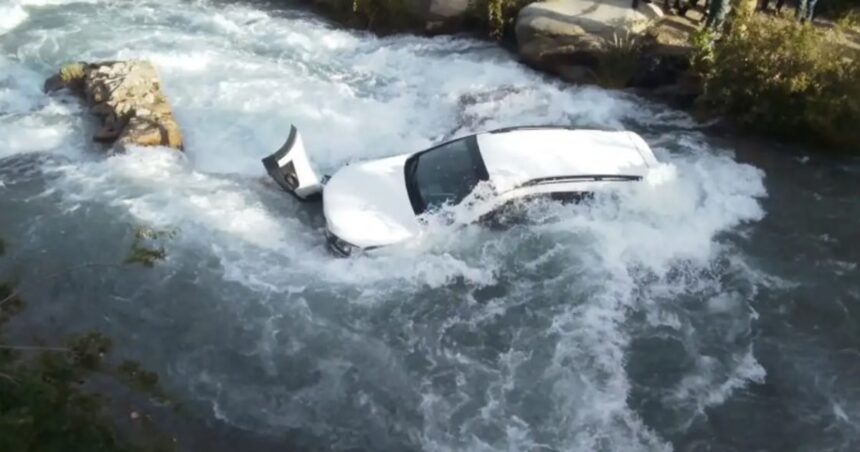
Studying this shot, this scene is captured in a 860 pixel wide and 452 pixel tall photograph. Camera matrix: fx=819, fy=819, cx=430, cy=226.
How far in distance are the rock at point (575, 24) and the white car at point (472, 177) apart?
3.71 meters

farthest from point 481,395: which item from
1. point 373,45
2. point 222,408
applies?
point 373,45

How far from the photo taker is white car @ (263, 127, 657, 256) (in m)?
9.06

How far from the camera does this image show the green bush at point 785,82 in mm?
11148

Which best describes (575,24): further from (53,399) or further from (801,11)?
(53,399)

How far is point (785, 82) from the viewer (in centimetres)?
1132

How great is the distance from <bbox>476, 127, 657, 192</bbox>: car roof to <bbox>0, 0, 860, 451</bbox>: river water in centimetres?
34

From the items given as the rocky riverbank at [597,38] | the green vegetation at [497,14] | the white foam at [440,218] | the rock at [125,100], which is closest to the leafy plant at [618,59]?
the rocky riverbank at [597,38]

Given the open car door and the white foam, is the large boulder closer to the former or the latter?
the white foam

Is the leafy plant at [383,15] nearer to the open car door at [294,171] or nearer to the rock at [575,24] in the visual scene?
the rock at [575,24]

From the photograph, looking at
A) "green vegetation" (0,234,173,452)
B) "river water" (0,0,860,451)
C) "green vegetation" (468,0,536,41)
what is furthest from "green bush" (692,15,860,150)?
"green vegetation" (0,234,173,452)

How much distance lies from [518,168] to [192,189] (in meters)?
4.54

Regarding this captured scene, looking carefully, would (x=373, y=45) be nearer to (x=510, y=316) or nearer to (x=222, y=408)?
(x=510, y=316)

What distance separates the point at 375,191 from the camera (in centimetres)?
939

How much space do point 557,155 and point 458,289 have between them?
6.27ft
